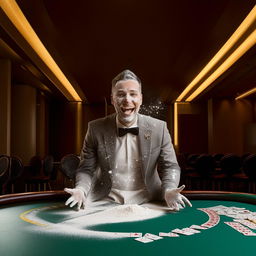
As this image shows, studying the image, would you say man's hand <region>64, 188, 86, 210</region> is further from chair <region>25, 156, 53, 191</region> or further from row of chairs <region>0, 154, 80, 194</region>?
chair <region>25, 156, 53, 191</region>

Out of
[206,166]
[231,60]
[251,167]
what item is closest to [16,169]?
[206,166]

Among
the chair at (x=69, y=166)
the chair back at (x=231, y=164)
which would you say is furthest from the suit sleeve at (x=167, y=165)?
the chair back at (x=231, y=164)

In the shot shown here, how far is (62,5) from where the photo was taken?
3766 mm

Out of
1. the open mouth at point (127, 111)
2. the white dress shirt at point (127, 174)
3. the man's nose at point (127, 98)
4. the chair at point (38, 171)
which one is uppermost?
the man's nose at point (127, 98)

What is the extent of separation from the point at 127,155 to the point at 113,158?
8 cm

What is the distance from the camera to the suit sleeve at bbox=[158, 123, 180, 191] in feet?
5.45

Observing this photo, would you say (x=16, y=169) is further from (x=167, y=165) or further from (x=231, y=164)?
(x=167, y=165)

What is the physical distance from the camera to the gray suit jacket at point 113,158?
5.56 feet

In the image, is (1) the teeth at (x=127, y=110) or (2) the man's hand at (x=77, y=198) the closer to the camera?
(2) the man's hand at (x=77, y=198)

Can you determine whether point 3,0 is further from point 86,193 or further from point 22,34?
point 86,193

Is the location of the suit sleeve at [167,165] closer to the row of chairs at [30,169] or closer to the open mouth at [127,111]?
the open mouth at [127,111]

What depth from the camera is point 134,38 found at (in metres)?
4.98

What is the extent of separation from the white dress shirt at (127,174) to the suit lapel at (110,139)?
0.08 ft

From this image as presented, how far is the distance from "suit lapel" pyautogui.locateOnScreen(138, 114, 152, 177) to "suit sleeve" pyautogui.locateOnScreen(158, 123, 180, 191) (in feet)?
0.32
